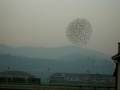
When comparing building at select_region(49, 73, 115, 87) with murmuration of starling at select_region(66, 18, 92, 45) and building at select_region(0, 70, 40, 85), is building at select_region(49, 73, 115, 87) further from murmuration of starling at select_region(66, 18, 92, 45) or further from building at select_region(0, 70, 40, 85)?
murmuration of starling at select_region(66, 18, 92, 45)

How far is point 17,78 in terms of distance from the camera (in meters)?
4.62

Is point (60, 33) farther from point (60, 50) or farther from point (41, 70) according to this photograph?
point (41, 70)

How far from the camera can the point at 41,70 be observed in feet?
15.3

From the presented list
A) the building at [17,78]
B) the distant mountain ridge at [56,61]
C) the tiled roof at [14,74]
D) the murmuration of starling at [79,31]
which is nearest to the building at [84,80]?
the distant mountain ridge at [56,61]

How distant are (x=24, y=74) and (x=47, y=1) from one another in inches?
46.5

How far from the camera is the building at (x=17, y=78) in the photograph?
4617mm

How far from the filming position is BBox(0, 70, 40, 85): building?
462 cm

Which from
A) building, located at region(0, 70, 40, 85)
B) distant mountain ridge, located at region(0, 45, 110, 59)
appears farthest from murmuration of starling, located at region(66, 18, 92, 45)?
building, located at region(0, 70, 40, 85)

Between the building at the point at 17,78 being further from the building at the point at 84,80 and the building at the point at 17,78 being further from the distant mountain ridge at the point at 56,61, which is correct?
the building at the point at 84,80

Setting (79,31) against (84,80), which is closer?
(84,80)

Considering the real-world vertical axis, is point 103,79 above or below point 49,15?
below

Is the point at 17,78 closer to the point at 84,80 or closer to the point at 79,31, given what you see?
the point at 84,80

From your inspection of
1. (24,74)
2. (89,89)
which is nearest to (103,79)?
(89,89)

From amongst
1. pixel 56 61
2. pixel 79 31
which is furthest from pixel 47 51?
pixel 79 31
